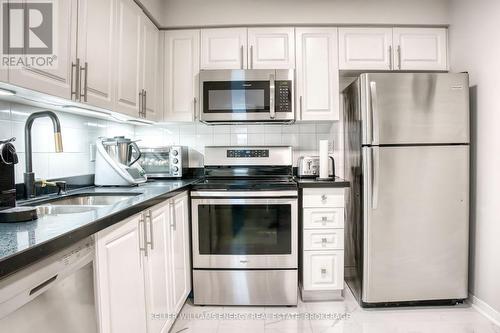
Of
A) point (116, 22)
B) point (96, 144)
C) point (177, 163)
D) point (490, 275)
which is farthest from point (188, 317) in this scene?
point (490, 275)

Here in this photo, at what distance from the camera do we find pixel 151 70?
86.1 inches

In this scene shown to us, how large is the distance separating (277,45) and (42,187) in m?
1.92

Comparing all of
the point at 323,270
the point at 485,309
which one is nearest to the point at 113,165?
the point at 323,270

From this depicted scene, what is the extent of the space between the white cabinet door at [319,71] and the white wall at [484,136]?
0.95 meters

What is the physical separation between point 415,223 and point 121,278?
75.7 inches

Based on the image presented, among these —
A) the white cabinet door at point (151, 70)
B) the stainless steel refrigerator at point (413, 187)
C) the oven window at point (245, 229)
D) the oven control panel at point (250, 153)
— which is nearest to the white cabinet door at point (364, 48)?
the stainless steel refrigerator at point (413, 187)

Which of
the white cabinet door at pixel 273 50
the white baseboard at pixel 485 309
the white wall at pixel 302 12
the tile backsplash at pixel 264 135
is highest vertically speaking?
the white wall at pixel 302 12

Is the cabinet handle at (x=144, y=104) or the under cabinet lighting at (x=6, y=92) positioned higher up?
the cabinet handle at (x=144, y=104)

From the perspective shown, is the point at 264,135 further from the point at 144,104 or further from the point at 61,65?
the point at 61,65

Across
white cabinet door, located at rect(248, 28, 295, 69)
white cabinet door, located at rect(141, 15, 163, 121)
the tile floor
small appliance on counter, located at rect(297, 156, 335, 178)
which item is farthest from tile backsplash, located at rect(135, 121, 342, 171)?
the tile floor

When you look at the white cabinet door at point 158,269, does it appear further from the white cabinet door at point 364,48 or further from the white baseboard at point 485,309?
the white baseboard at point 485,309

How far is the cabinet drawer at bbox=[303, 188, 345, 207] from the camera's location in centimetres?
213

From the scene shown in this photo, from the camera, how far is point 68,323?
863 millimetres

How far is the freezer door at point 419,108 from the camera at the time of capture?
198 cm
